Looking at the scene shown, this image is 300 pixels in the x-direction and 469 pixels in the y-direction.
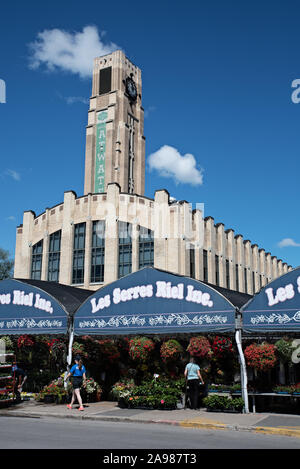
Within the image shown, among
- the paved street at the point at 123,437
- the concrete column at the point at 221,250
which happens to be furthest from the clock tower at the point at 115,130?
the paved street at the point at 123,437

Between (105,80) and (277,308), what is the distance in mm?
54001

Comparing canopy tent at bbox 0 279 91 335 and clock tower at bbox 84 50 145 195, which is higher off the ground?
clock tower at bbox 84 50 145 195

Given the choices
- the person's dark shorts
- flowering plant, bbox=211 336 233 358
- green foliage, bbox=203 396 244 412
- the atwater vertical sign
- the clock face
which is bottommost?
green foliage, bbox=203 396 244 412

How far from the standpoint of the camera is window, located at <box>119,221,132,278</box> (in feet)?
115

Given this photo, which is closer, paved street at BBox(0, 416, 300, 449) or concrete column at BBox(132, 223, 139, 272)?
paved street at BBox(0, 416, 300, 449)

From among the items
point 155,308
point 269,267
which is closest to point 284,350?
point 155,308

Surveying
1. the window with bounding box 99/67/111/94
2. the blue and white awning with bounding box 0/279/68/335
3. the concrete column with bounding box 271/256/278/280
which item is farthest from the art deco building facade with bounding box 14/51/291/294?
the window with bounding box 99/67/111/94

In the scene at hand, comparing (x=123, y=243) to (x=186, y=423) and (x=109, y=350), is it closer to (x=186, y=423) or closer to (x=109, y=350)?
(x=109, y=350)

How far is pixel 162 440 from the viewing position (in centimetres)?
1012

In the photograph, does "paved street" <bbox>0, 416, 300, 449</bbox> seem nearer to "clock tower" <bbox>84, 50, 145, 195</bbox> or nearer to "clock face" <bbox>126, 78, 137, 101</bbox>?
"clock tower" <bbox>84, 50, 145, 195</bbox>

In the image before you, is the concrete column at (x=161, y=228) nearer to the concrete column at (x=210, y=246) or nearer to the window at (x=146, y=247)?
the window at (x=146, y=247)

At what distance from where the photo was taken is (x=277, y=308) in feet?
48.9

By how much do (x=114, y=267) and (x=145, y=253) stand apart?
267 centimetres
